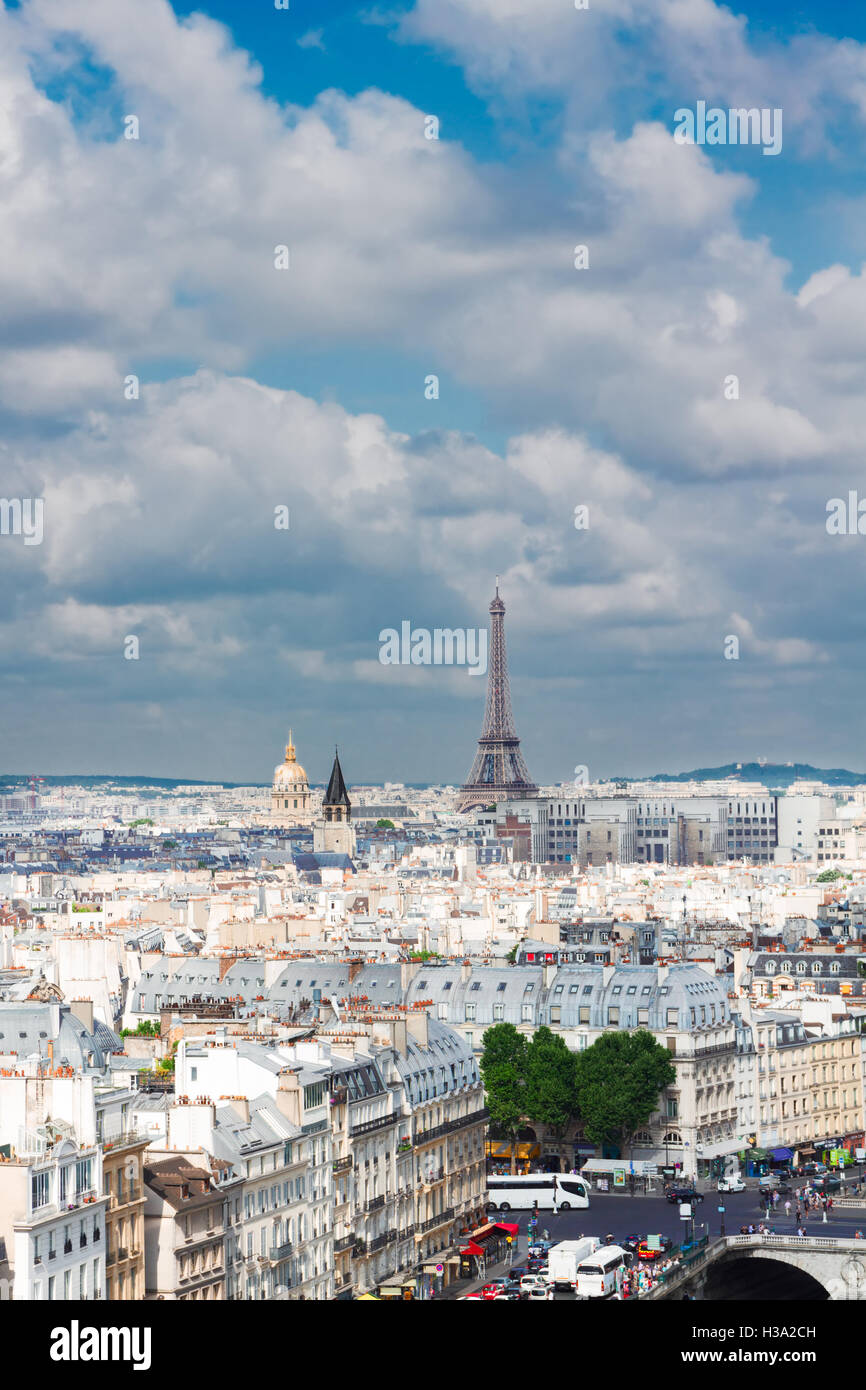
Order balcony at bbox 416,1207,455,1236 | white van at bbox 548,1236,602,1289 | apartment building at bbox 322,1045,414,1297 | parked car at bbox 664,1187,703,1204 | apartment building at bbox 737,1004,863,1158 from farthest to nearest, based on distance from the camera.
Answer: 1. apartment building at bbox 737,1004,863,1158
2. parked car at bbox 664,1187,703,1204
3. balcony at bbox 416,1207,455,1236
4. apartment building at bbox 322,1045,414,1297
5. white van at bbox 548,1236,602,1289

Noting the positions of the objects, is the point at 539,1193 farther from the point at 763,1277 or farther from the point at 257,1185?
the point at 257,1185

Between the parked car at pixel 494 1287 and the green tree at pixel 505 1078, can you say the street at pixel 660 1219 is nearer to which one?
the parked car at pixel 494 1287

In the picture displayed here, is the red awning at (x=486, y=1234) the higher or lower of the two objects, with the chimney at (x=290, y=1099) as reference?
lower

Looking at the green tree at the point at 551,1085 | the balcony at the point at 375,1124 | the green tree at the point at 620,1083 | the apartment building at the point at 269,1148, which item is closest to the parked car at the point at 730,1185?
the green tree at the point at 620,1083

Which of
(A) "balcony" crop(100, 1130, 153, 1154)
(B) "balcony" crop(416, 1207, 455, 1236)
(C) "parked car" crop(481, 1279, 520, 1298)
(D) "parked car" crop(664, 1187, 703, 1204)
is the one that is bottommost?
(C) "parked car" crop(481, 1279, 520, 1298)

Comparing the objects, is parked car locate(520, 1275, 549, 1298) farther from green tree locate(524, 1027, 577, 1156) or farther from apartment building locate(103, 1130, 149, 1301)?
green tree locate(524, 1027, 577, 1156)

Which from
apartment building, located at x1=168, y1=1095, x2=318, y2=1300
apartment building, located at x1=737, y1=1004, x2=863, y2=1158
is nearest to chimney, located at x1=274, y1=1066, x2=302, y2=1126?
apartment building, located at x1=168, y1=1095, x2=318, y2=1300
